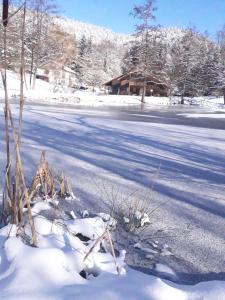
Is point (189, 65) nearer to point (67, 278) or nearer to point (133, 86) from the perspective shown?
point (133, 86)

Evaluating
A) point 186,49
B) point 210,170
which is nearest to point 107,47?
point 186,49

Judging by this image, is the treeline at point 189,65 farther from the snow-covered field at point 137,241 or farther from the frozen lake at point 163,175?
the snow-covered field at point 137,241

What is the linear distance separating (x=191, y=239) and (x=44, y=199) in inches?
48.8

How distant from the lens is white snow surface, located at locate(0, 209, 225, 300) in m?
1.94

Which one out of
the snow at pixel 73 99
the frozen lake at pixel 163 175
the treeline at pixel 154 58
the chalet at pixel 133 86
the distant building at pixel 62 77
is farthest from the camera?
the distant building at pixel 62 77

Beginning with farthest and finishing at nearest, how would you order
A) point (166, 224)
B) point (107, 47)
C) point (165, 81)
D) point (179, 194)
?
point (107, 47) → point (165, 81) → point (179, 194) → point (166, 224)

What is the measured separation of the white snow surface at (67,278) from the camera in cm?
194

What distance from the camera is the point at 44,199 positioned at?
331 centimetres

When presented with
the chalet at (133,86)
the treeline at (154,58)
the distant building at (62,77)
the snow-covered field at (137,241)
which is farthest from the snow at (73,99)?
the distant building at (62,77)

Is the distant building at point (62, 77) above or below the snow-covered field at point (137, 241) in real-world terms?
above

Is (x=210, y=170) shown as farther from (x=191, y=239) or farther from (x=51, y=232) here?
(x=51, y=232)

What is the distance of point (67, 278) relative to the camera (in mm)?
2062

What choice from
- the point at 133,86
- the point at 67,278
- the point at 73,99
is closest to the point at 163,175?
the point at 67,278

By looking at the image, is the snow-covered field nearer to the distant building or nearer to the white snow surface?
the white snow surface
